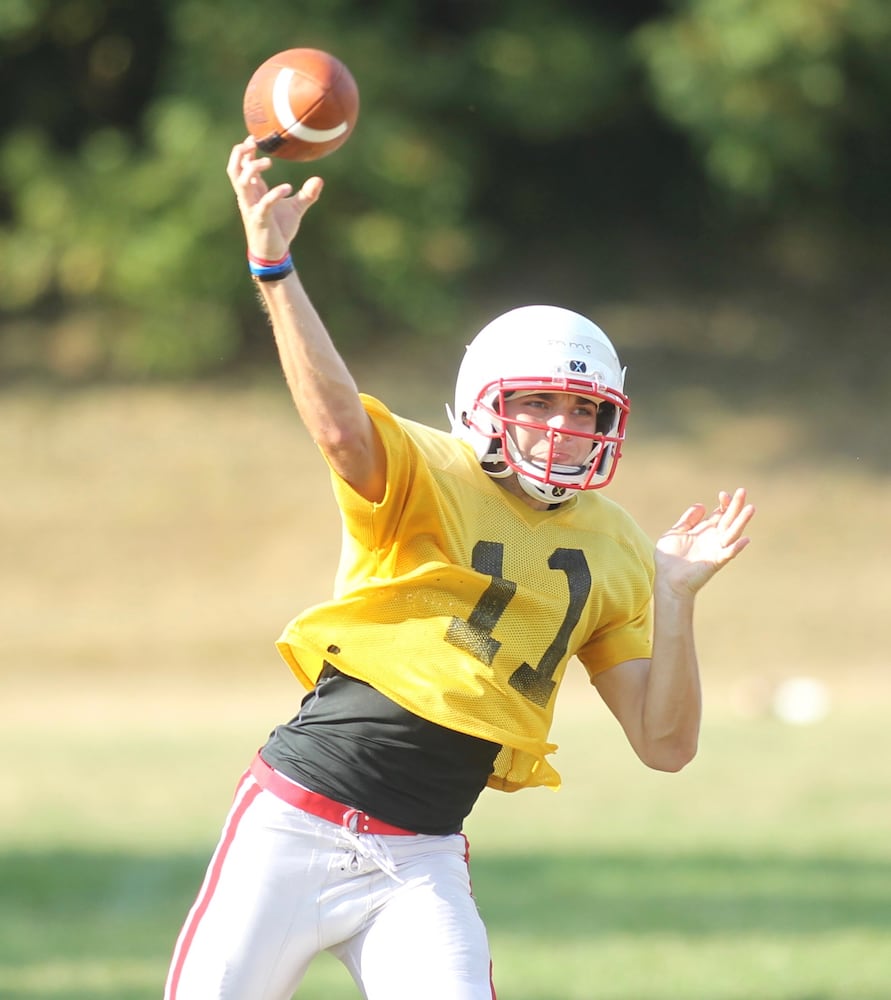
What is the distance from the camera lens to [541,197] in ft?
89.9

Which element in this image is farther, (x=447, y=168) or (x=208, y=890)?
(x=447, y=168)

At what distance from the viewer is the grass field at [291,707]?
24.5ft

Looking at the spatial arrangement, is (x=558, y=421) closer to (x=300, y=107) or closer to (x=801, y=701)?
(x=300, y=107)

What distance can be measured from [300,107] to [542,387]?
37.9 inches

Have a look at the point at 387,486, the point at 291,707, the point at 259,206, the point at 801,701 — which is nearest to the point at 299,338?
the point at 259,206

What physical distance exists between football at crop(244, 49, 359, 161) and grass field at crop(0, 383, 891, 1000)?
3.74 meters

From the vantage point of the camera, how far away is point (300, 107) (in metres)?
4.10

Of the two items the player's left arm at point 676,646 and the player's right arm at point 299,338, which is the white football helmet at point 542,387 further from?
the player's right arm at point 299,338

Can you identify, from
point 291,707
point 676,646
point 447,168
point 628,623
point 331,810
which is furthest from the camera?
point 447,168

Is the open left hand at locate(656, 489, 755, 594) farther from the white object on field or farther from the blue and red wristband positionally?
the white object on field

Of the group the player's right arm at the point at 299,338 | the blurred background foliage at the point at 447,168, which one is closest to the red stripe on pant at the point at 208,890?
the player's right arm at the point at 299,338

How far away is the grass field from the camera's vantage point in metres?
7.48

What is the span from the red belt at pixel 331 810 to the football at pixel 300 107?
5.17 ft

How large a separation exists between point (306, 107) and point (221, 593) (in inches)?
664
